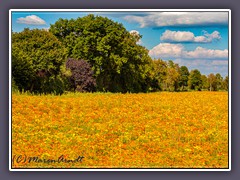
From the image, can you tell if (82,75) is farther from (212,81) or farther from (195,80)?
(212,81)

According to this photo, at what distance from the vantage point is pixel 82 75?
15383 millimetres

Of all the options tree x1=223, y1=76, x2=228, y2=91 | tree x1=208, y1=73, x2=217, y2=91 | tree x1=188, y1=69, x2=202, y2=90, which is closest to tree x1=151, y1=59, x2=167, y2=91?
tree x1=188, y1=69, x2=202, y2=90

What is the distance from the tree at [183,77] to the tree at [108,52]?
3.24ft

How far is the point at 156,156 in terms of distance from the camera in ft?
40.0

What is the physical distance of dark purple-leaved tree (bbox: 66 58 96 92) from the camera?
14836 millimetres

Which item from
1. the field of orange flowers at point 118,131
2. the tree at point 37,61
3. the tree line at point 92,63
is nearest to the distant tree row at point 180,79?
the tree line at point 92,63

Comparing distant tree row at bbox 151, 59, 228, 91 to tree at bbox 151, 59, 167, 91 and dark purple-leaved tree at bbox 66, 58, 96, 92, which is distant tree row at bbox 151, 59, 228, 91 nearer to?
tree at bbox 151, 59, 167, 91

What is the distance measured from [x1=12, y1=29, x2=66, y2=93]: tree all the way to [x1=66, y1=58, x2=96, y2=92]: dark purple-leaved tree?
1.21 feet

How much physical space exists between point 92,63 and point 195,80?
317 cm

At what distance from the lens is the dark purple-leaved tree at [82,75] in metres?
14.8

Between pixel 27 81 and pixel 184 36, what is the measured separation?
14.4ft

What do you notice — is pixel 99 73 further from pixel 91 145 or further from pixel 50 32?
pixel 91 145

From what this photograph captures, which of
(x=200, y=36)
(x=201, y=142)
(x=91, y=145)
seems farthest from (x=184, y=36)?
(x=91, y=145)

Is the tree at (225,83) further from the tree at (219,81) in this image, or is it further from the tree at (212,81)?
the tree at (212,81)
